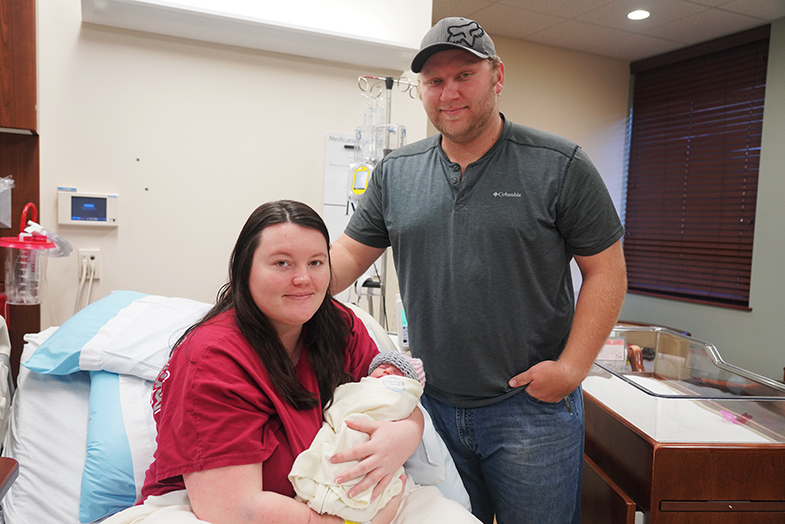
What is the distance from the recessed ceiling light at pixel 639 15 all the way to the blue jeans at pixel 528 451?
3341 millimetres

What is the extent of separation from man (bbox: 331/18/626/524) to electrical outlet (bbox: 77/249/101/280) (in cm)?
148

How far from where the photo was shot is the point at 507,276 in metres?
1.35

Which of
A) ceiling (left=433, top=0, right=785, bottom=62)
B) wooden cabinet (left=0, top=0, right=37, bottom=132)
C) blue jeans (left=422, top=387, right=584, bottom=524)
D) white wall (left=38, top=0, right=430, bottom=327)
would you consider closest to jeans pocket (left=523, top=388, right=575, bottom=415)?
blue jeans (left=422, top=387, right=584, bottom=524)

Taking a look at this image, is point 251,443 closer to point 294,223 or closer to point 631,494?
Answer: point 294,223

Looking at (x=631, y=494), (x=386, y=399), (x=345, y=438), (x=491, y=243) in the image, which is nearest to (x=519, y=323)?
(x=491, y=243)

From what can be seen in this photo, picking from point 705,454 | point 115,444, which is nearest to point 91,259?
point 115,444

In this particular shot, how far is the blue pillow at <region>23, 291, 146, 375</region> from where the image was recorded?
5.30 ft

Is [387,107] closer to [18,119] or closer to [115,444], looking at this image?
[18,119]

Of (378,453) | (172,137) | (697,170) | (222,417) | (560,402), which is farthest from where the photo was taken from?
(697,170)

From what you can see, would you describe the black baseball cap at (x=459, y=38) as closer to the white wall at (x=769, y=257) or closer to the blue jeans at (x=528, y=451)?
the blue jeans at (x=528, y=451)

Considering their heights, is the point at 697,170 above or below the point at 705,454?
above

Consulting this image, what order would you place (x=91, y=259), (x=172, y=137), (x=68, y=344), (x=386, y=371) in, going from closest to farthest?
(x=386, y=371) → (x=68, y=344) → (x=91, y=259) → (x=172, y=137)

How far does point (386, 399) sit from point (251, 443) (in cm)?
31

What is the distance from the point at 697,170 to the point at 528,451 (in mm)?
3945
